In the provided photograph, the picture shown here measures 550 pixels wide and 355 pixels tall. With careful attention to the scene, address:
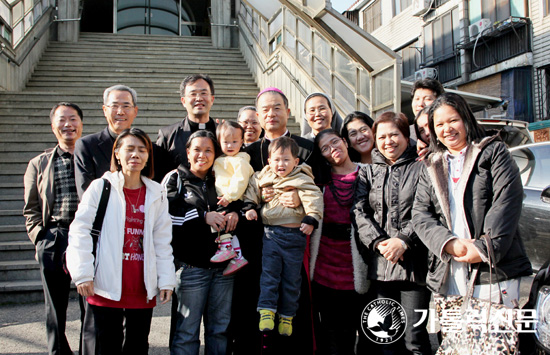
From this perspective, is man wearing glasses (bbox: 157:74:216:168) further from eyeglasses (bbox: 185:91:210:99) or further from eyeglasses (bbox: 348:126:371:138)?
eyeglasses (bbox: 348:126:371:138)

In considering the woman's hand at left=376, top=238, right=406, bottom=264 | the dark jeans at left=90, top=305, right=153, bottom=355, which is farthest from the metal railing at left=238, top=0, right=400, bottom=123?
the dark jeans at left=90, top=305, right=153, bottom=355

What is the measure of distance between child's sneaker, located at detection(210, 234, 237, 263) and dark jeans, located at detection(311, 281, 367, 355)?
762mm

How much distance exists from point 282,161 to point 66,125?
1882mm

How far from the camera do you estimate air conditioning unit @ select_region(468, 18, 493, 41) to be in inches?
658

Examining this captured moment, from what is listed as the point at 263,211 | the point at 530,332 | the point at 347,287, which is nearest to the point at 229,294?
the point at 263,211

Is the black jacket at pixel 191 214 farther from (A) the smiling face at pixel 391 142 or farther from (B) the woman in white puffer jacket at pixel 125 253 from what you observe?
(A) the smiling face at pixel 391 142

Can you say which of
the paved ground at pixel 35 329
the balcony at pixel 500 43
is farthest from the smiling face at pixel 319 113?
the balcony at pixel 500 43

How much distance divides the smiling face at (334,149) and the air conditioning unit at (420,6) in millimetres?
19823

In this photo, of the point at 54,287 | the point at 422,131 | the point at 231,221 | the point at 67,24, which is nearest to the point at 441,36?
the point at 67,24

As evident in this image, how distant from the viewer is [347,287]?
3010mm

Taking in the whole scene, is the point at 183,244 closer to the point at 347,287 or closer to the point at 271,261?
the point at 271,261

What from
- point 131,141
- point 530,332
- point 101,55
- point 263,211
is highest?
point 101,55

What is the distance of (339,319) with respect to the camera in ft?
10.0

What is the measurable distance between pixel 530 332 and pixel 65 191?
10.7ft
